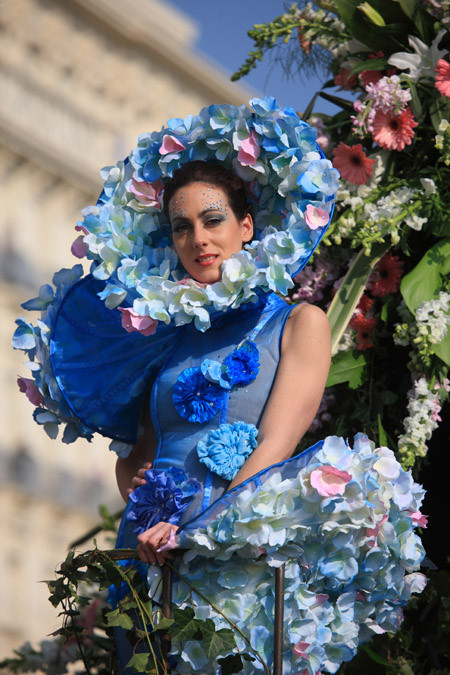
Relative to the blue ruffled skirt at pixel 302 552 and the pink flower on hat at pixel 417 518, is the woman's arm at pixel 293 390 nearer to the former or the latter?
the blue ruffled skirt at pixel 302 552

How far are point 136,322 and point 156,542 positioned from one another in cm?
45

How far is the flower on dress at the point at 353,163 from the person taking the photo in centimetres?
268

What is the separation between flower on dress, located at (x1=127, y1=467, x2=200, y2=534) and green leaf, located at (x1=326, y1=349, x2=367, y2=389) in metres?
0.74

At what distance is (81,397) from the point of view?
225 cm

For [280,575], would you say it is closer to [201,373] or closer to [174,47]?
[201,373]

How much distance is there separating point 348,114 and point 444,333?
2.37ft

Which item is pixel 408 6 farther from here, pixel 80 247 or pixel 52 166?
pixel 52 166

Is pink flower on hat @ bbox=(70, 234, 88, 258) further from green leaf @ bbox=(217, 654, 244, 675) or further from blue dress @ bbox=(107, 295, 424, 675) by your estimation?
green leaf @ bbox=(217, 654, 244, 675)

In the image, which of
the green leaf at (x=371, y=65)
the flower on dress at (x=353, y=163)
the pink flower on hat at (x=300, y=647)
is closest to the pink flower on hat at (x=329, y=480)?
the pink flower on hat at (x=300, y=647)

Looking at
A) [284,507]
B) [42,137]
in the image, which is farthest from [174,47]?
[284,507]

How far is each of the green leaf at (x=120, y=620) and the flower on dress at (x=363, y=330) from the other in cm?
107

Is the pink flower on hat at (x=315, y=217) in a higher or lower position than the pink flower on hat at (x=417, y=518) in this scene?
higher

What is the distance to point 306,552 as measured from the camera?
1.85m

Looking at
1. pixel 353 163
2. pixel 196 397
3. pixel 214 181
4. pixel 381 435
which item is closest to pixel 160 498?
pixel 196 397
